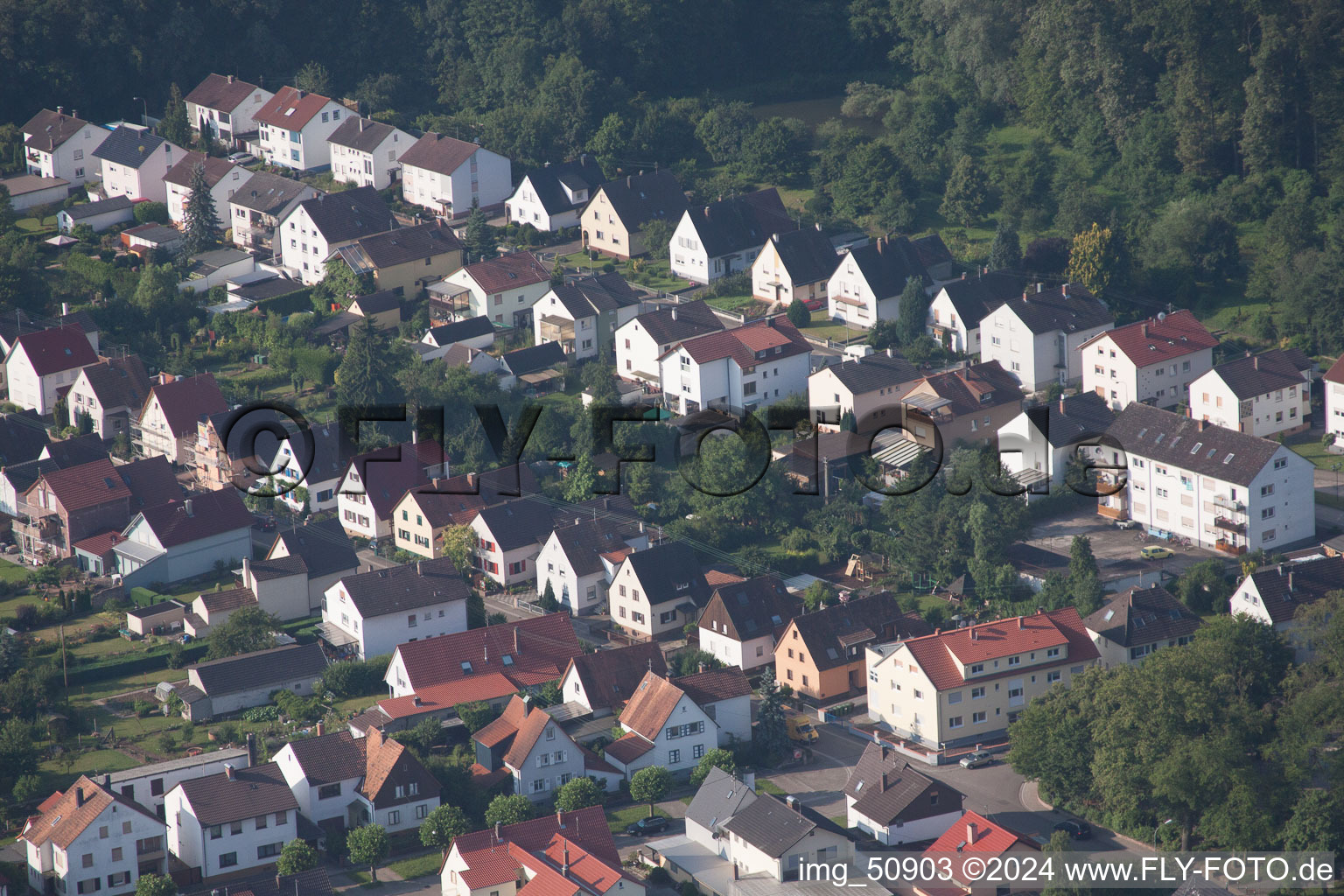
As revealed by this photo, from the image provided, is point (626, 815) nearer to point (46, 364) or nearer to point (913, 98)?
point (46, 364)

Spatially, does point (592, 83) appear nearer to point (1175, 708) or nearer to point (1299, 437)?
point (1299, 437)

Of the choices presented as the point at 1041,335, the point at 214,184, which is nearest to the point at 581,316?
the point at 1041,335

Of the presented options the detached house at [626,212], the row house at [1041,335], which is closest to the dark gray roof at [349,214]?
the detached house at [626,212]

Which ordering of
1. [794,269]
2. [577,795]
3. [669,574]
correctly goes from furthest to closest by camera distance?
[794,269]
[669,574]
[577,795]

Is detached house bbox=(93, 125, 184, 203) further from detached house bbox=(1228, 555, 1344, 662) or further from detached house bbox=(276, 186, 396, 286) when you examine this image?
detached house bbox=(1228, 555, 1344, 662)

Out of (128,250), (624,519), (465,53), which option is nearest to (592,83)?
(465,53)

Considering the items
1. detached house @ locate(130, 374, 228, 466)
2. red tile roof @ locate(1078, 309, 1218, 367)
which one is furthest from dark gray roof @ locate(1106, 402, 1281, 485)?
detached house @ locate(130, 374, 228, 466)
